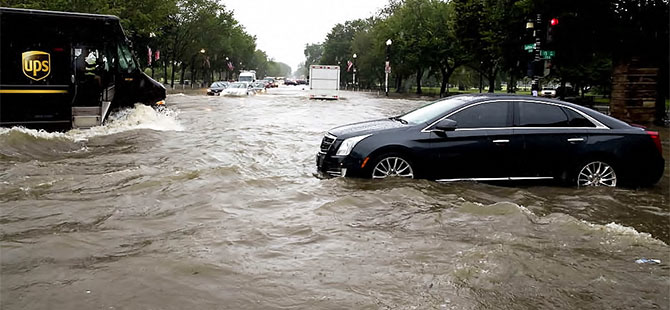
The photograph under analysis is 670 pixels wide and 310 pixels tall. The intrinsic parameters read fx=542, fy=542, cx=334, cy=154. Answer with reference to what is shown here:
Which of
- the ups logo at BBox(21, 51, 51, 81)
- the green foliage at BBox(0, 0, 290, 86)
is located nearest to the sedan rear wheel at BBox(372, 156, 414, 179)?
the ups logo at BBox(21, 51, 51, 81)

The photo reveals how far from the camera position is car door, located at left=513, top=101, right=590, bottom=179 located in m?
7.89

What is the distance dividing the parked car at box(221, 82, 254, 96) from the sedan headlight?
3173 cm

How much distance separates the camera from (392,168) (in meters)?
7.73

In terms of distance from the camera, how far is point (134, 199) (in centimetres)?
674

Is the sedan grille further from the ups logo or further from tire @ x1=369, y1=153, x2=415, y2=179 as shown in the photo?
the ups logo

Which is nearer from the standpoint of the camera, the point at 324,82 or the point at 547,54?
the point at 547,54

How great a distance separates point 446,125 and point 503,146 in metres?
0.91

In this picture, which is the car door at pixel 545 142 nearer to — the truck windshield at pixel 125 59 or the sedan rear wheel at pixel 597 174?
the sedan rear wheel at pixel 597 174

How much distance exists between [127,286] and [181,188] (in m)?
3.56

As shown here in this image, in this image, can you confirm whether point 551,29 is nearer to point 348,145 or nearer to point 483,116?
point 483,116

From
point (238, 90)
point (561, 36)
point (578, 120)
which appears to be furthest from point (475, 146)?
point (238, 90)

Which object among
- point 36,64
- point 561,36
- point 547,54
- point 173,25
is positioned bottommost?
point 36,64

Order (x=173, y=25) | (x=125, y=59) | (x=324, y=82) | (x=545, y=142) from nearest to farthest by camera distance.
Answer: (x=545, y=142) → (x=125, y=59) → (x=324, y=82) → (x=173, y=25)

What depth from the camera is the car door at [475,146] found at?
25.5 feet
